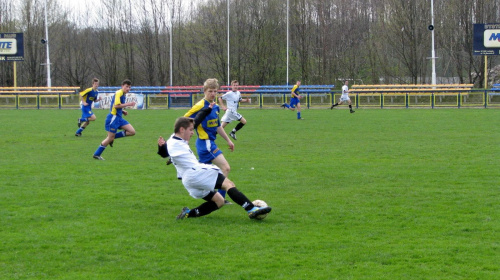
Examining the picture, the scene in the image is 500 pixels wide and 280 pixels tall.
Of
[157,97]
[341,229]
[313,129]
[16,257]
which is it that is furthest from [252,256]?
[157,97]

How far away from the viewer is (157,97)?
4022 cm

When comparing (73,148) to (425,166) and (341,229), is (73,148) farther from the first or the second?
(341,229)

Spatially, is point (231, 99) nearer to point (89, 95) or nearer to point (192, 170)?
point (89, 95)

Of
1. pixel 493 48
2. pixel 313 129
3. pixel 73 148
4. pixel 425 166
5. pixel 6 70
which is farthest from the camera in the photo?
pixel 6 70

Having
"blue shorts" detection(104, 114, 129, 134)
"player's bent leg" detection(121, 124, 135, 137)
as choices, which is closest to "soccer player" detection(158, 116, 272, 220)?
"blue shorts" detection(104, 114, 129, 134)

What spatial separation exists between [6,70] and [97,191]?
52.3 m

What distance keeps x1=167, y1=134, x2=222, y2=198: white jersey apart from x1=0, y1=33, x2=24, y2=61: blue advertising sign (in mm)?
42039

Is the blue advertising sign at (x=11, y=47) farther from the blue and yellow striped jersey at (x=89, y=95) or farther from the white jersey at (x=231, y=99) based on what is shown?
the white jersey at (x=231, y=99)

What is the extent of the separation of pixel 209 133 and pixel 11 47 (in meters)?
41.4

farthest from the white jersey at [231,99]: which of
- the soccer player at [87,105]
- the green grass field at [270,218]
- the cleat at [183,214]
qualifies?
the cleat at [183,214]

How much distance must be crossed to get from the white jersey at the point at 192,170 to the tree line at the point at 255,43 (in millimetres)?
43769

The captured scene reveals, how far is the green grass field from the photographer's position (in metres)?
5.25

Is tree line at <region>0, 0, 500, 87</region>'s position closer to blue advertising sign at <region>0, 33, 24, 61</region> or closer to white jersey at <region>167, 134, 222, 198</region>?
blue advertising sign at <region>0, 33, 24, 61</region>

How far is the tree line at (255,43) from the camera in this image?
→ 48.3 m
